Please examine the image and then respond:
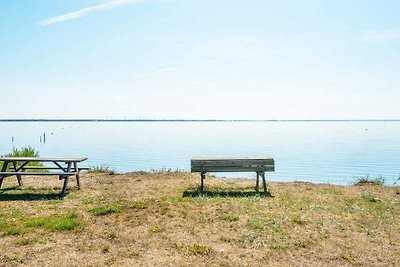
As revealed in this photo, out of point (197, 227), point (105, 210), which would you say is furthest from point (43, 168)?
point (197, 227)

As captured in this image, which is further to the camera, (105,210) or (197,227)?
(105,210)

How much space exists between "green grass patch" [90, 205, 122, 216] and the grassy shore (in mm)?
33

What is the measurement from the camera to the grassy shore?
24.6 ft

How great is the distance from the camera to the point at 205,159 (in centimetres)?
1435

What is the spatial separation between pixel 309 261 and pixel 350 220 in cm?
367

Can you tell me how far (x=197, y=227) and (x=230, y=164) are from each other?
16.9ft

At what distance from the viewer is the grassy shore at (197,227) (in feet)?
24.6

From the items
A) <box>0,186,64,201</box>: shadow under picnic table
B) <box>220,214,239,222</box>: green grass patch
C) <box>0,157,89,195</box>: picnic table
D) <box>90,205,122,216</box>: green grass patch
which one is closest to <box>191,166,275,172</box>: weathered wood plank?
<box>220,214,239,222</box>: green grass patch

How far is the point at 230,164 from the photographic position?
46.9 feet

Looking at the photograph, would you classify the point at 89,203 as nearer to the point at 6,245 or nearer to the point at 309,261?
the point at 6,245

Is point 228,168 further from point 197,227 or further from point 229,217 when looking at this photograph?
point 197,227

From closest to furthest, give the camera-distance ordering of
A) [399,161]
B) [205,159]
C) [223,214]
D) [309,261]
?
1. [309,261]
2. [223,214]
3. [205,159]
4. [399,161]

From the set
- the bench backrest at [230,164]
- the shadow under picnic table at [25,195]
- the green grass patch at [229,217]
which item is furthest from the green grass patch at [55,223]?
the bench backrest at [230,164]

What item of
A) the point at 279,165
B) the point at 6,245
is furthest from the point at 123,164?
the point at 6,245
